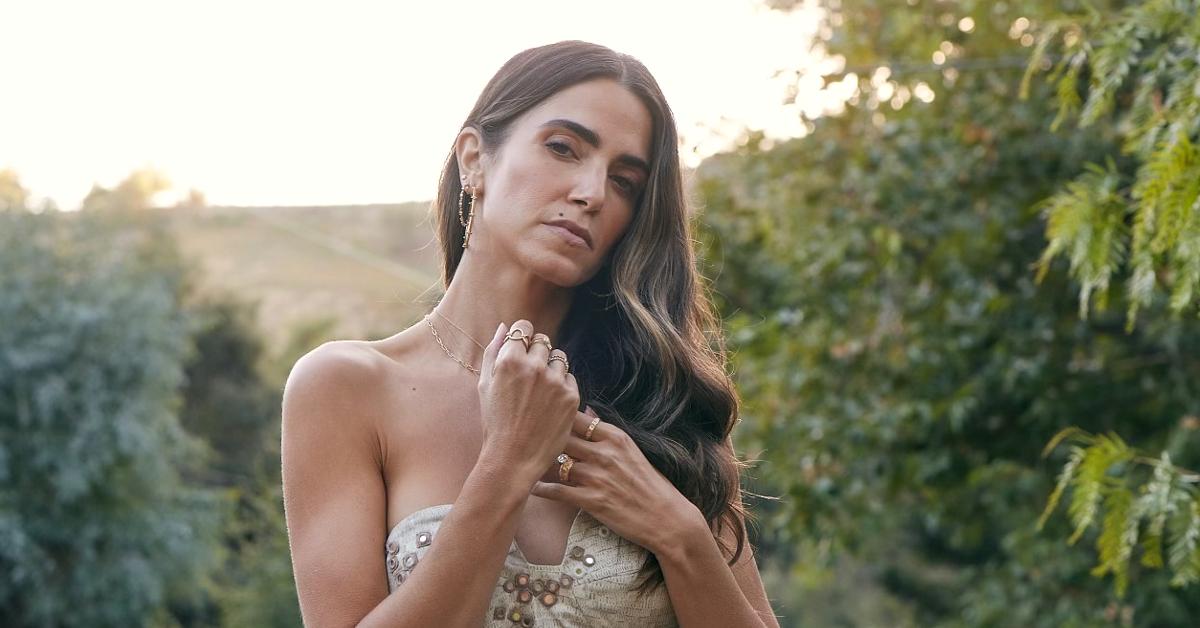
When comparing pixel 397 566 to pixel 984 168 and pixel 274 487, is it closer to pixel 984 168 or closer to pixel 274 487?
pixel 984 168

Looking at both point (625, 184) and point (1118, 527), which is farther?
point (1118, 527)

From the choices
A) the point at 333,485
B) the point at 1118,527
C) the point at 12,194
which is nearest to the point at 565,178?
the point at 333,485

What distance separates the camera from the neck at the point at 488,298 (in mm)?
2852

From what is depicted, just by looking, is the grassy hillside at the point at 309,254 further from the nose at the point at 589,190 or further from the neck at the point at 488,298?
the nose at the point at 589,190

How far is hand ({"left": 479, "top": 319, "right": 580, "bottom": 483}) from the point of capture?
2420mm

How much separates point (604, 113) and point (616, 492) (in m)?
0.76

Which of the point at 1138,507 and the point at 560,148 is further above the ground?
the point at 560,148

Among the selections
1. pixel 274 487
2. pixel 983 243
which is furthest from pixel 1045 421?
pixel 274 487

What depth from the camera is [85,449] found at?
2198 centimetres

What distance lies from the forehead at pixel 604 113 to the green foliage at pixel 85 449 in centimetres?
2012

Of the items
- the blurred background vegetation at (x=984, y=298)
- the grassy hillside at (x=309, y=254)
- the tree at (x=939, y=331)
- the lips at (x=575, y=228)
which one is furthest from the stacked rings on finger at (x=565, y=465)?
the grassy hillside at (x=309, y=254)

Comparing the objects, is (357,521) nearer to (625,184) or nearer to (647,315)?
(647,315)

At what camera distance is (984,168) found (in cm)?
819

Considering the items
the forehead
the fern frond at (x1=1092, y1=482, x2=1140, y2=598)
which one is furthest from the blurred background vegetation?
the forehead
